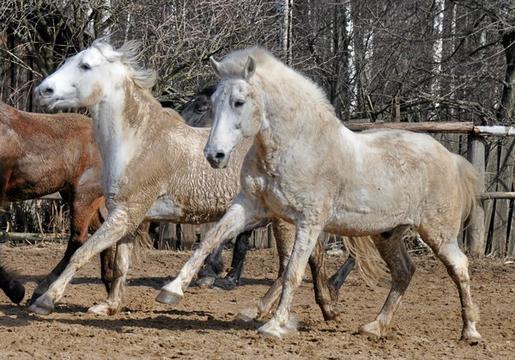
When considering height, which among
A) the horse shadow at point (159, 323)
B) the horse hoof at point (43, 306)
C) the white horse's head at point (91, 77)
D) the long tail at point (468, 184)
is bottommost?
the horse shadow at point (159, 323)

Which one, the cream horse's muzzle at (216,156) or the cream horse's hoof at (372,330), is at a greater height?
the cream horse's muzzle at (216,156)

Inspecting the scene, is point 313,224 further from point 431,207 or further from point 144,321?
point 144,321

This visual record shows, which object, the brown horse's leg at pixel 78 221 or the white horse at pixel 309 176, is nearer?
the white horse at pixel 309 176

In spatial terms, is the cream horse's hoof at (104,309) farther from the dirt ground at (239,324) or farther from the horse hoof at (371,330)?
the horse hoof at (371,330)

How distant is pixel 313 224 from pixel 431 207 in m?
0.99

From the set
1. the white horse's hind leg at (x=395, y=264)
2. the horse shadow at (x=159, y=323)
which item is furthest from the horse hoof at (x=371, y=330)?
the horse shadow at (x=159, y=323)

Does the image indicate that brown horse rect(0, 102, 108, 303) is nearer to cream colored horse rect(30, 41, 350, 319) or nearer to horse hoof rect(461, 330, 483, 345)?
cream colored horse rect(30, 41, 350, 319)

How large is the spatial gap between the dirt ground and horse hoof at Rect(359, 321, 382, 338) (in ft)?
0.19

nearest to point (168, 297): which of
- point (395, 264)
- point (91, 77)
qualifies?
point (395, 264)

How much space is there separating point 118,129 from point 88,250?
98 centimetres

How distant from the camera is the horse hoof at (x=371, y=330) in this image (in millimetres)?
6969

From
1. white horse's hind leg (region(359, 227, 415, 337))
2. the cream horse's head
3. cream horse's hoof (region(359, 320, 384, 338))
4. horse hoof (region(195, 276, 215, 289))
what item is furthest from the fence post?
the cream horse's head

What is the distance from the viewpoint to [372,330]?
700cm

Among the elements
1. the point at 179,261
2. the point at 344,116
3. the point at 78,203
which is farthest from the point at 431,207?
the point at 344,116
